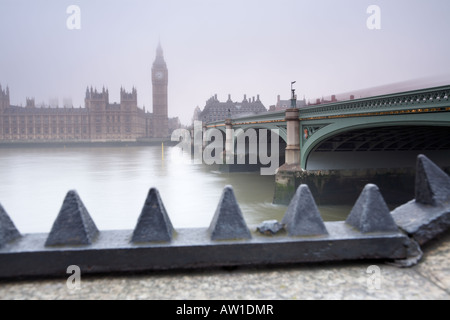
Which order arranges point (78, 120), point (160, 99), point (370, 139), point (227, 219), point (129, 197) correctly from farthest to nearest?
1. point (160, 99)
2. point (78, 120)
3. point (129, 197)
4. point (370, 139)
5. point (227, 219)

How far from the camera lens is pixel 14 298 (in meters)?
2.46

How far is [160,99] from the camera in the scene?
138 m

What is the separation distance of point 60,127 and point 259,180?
4167 inches

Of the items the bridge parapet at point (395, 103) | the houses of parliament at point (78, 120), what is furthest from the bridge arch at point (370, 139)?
the houses of parliament at point (78, 120)

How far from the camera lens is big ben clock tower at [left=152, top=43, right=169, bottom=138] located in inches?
5325

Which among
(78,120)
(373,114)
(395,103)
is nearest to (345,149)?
(373,114)

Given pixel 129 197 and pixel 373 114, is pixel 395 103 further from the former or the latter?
pixel 129 197

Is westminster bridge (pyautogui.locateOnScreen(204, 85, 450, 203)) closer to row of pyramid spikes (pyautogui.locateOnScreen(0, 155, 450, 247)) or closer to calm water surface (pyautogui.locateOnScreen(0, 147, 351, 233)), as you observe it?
calm water surface (pyautogui.locateOnScreen(0, 147, 351, 233))

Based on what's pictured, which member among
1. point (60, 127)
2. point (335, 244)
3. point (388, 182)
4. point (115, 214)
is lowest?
point (115, 214)

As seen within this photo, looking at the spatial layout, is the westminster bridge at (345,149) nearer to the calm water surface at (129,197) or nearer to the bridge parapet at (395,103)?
the bridge parapet at (395,103)

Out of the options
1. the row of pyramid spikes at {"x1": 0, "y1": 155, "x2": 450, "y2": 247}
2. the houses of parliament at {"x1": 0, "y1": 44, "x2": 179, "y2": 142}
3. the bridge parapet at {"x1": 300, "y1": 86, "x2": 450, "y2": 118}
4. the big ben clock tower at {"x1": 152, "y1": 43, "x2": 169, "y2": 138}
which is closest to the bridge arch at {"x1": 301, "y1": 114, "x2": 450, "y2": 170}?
the bridge parapet at {"x1": 300, "y1": 86, "x2": 450, "y2": 118}

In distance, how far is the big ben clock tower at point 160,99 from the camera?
13525cm
